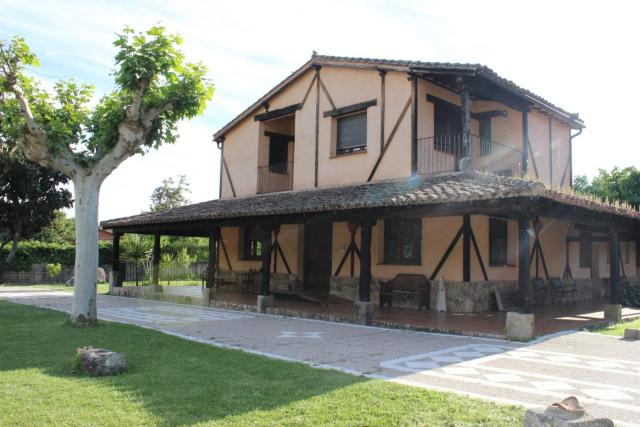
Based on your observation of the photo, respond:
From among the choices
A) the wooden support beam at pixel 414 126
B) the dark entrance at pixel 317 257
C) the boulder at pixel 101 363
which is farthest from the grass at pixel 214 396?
the dark entrance at pixel 317 257

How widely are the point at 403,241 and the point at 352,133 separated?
3.24 meters

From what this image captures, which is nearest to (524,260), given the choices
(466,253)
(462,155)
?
(466,253)

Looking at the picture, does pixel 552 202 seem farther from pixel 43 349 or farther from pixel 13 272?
pixel 13 272

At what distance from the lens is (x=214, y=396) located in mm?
4645

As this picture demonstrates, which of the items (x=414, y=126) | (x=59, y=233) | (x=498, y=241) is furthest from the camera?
(x=59, y=233)

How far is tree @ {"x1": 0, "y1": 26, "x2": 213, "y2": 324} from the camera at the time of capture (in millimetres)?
8688

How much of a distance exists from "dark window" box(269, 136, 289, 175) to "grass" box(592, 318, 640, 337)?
10.4 metres

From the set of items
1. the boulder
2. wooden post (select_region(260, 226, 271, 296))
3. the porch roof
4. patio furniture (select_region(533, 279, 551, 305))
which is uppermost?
the porch roof

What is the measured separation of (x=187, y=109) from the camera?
372 inches

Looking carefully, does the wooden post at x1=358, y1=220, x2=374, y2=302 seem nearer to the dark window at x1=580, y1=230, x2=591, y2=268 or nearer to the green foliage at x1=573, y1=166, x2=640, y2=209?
the dark window at x1=580, y1=230, x2=591, y2=268

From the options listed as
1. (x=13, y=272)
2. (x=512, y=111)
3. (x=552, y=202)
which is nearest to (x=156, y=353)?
(x=552, y=202)

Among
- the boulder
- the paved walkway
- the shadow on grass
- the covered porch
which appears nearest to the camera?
the shadow on grass

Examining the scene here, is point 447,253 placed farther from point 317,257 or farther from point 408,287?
point 317,257

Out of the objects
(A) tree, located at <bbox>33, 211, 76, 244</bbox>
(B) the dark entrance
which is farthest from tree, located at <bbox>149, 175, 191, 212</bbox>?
(B) the dark entrance
